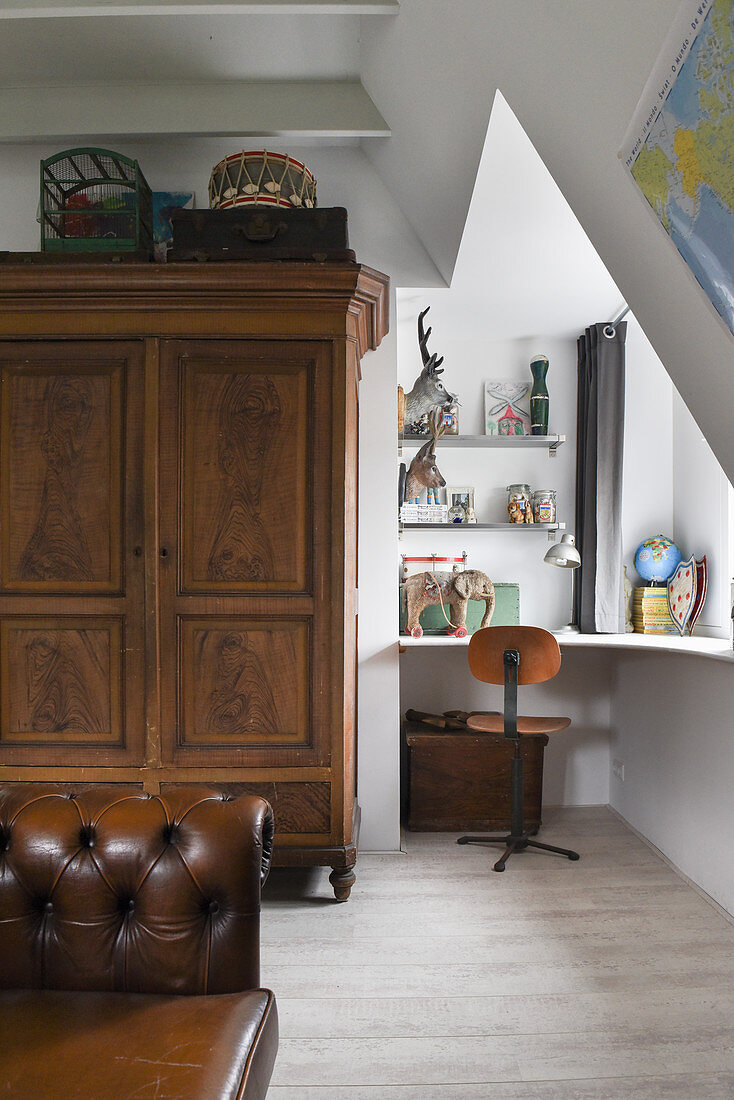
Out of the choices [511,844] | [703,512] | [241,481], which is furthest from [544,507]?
[241,481]

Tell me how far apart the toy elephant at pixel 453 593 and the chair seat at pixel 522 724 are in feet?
1.49

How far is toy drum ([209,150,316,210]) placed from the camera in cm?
252

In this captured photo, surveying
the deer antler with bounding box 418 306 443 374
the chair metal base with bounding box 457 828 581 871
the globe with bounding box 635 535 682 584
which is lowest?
the chair metal base with bounding box 457 828 581 871

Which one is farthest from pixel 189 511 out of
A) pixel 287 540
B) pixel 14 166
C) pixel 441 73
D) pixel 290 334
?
pixel 14 166

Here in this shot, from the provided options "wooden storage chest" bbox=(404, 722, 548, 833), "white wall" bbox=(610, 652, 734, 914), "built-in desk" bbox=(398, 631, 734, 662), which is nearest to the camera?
"white wall" bbox=(610, 652, 734, 914)

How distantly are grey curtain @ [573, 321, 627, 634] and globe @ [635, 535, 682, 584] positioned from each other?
119mm

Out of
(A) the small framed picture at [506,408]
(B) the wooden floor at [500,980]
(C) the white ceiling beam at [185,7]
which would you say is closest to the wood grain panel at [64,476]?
(C) the white ceiling beam at [185,7]

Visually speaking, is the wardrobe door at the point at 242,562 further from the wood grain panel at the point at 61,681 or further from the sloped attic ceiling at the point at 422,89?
the sloped attic ceiling at the point at 422,89

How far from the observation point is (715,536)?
3.15 m

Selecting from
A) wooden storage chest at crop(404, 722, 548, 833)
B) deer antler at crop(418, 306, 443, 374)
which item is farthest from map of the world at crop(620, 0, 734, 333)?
wooden storage chest at crop(404, 722, 548, 833)

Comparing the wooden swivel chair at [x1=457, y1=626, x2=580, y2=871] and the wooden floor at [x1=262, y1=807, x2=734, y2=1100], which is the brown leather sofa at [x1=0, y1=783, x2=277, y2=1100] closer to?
the wooden floor at [x1=262, y1=807, x2=734, y2=1100]

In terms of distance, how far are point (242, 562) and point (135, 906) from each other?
1269 mm

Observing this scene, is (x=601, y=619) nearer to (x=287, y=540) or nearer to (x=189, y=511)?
(x=287, y=540)

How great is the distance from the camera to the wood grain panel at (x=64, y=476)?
8.00 feet
